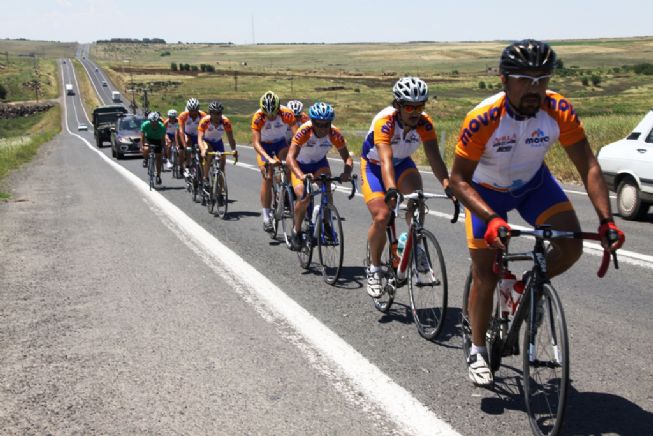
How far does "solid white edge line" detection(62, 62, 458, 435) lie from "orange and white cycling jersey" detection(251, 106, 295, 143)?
5.61 ft

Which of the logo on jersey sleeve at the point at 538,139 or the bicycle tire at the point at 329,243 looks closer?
the logo on jersey sleeve at the point at 538,139

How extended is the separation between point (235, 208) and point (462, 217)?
14.1ft

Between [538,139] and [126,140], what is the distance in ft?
82.0

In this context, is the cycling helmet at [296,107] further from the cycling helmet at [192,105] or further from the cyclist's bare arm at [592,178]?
the cyclist's bare arm at [592,178]

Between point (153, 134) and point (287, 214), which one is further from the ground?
point (153, 134)

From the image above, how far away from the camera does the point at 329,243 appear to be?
287 inches

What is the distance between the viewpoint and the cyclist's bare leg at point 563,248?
381 centimetres

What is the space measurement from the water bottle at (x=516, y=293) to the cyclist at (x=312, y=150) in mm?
3455

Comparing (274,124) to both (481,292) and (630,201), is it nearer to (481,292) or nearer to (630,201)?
(630,201)

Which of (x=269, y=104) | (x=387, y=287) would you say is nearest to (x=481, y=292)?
(x=387, y=287)

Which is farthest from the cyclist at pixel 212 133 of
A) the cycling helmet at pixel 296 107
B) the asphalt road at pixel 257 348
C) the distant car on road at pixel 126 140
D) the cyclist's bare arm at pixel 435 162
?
the distant car on road at pixel 126 140

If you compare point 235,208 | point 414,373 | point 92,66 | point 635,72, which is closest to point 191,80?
point 92,66

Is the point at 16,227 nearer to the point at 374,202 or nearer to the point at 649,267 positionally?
the point at 374,202

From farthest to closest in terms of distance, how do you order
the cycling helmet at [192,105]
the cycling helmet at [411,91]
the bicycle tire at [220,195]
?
the cycling helmet at [192,105]
the bicycle tire at [220,195]
the cycling helmet at [411,91]
